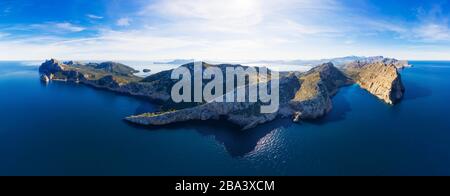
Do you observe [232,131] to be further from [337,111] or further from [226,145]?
[337,111]

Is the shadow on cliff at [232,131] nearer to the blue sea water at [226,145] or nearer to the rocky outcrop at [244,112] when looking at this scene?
the blue sea water at [226,145]

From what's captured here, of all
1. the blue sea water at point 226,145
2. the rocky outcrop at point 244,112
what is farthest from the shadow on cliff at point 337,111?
the rocky outcrop at point 244,112

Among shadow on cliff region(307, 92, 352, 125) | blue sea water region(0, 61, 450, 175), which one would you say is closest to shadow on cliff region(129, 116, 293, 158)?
blue sea water region(0, 61, 450, 175)

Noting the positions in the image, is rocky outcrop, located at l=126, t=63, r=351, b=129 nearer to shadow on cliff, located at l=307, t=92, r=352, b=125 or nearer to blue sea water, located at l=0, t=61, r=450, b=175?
shadow on cliff, located at l=307, t=92, r=352, b=125

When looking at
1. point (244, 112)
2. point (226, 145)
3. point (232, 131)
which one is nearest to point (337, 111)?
point (244, 112)
